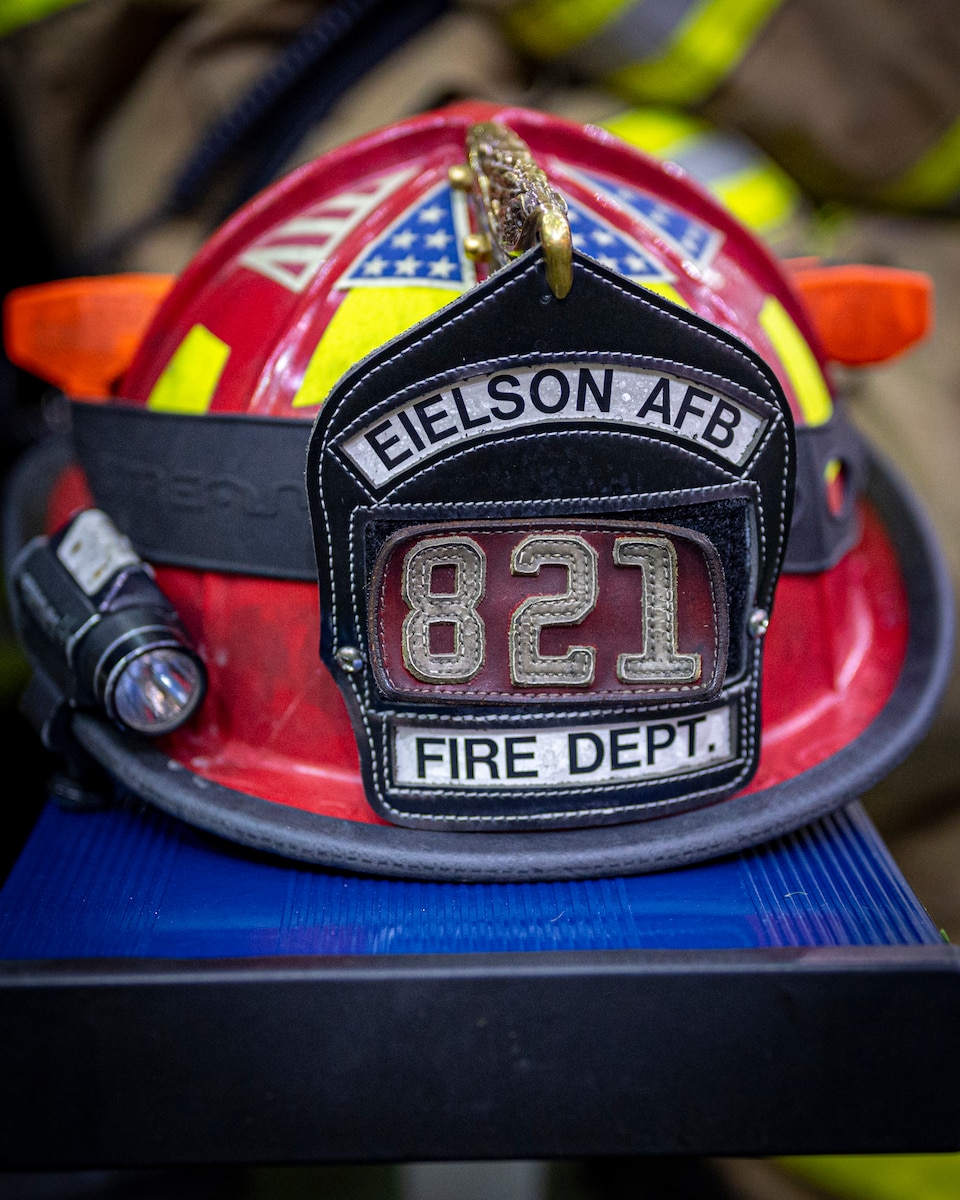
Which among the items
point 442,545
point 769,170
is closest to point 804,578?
point 442,545

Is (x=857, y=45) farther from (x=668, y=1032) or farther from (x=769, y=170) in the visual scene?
(x=668, y=1032)

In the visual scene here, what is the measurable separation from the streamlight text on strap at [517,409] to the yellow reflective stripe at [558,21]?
29.6 inches

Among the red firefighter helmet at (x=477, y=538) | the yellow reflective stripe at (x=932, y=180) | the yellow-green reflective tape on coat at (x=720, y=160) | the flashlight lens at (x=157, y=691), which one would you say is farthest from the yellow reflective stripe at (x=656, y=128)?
the flashlight lens at (x=157, y=691)

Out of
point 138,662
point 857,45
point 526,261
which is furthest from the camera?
point 857,45

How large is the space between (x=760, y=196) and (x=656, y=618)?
32.9 inches

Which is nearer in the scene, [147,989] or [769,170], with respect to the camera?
[147,989]

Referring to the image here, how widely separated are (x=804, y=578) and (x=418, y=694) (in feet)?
0.99

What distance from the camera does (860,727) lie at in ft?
2.75

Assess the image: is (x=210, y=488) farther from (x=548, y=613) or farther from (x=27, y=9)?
(x=27, y=9)

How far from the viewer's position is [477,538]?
2.27ft

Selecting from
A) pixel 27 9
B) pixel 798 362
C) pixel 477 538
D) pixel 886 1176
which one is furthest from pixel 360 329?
pixel 886 1176

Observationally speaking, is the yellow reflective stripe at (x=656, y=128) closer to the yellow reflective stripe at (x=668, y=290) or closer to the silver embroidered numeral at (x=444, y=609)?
the yellow reflective stripe at (x=668, y=290)

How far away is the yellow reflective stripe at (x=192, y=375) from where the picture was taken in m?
0.82

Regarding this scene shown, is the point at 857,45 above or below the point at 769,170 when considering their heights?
above
